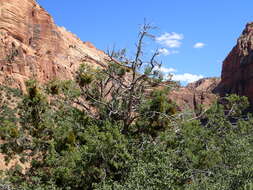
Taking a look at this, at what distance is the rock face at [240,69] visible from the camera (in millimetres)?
63950

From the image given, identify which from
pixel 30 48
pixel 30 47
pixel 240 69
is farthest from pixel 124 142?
pixel 240 69

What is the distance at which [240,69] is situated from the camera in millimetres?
67250

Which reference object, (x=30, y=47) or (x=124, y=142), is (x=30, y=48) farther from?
(x=124, y=142)

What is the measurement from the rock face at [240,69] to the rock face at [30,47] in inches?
1205

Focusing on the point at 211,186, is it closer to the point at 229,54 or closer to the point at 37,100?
the point at 37,100

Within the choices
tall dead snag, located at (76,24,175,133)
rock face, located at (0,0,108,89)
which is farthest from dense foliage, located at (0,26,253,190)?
rock face, located at (0,0,108,89)

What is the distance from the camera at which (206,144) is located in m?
15.4

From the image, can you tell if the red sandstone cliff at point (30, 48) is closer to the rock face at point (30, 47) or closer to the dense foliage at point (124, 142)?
the rock face at point (30, 47)

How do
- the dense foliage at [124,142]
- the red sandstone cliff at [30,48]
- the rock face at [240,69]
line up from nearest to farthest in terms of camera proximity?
the dense foliage at [124,142]
the red sandstone cliff at [30,48]
the rock face at [240,69]

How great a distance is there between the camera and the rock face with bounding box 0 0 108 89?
124 feet

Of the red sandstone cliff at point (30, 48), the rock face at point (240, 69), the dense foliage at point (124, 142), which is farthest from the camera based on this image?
the rock face at point (240, 69)

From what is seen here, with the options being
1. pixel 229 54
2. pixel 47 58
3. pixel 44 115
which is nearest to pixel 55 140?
pixel 44 115

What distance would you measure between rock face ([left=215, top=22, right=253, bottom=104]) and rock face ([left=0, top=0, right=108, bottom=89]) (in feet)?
100

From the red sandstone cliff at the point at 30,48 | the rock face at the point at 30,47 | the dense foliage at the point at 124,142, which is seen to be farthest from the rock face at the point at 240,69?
the dense foliage at the point at 124,142
